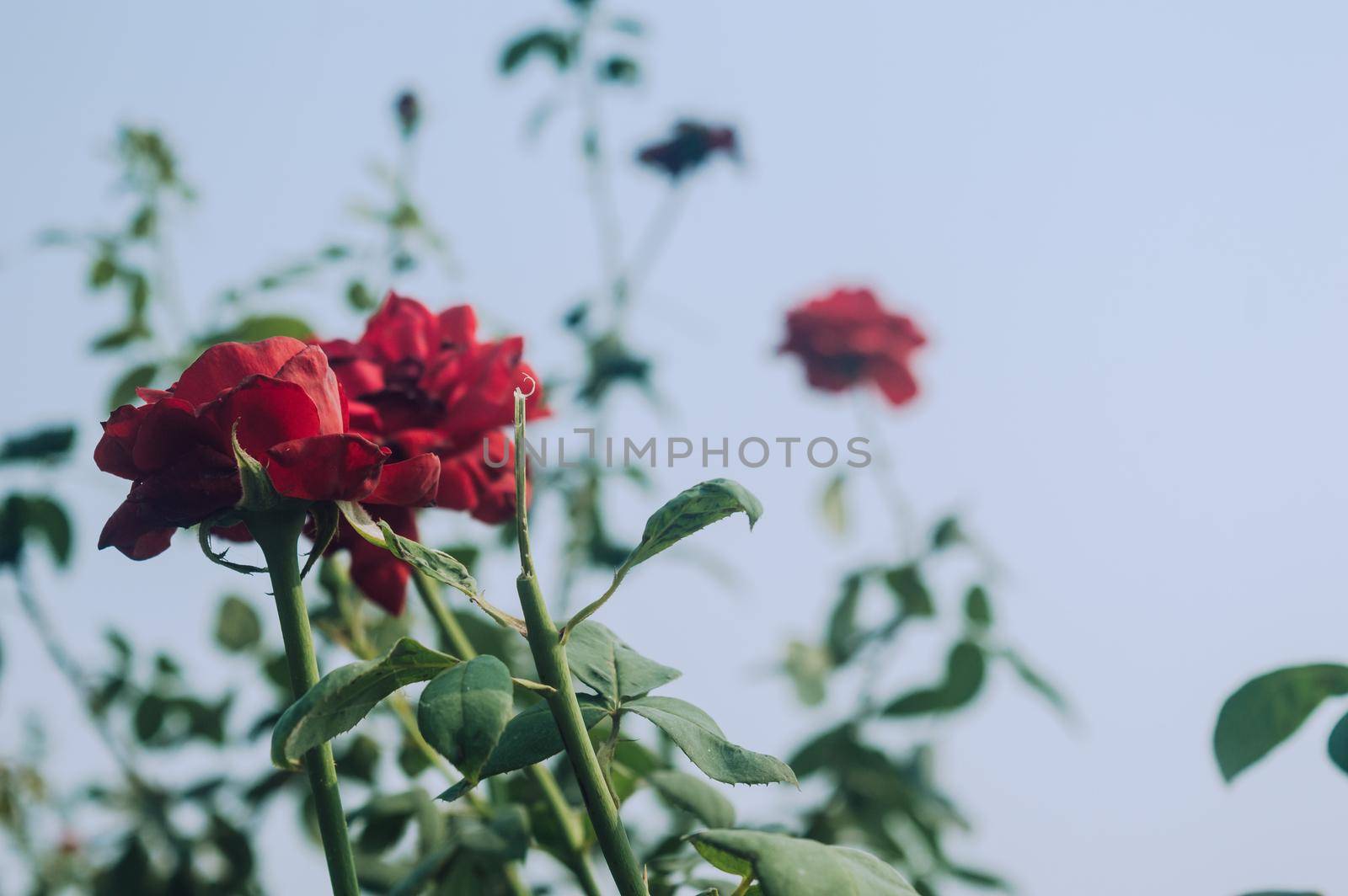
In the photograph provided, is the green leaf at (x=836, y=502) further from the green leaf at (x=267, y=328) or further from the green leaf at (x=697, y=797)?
the green leaf at (x=697, y=797)

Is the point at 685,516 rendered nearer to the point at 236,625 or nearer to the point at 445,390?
the point at 445,390

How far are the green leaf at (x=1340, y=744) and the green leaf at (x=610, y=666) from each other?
1.00ft

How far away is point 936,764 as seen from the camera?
5.50ft

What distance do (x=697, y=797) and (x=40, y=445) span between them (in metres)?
1.02

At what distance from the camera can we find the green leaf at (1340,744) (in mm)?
527

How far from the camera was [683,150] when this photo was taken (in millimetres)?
2061

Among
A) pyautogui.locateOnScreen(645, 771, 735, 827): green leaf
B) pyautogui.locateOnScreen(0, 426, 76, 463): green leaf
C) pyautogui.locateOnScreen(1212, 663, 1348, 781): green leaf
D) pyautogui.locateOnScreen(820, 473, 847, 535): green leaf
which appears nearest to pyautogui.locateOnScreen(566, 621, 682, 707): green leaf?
pyautogui.locateOnScreen(645, 771, 735, 827): green leaf

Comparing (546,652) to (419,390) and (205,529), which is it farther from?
(419,390)

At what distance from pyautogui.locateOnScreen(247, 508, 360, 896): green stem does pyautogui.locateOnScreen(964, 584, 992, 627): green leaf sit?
1.19m

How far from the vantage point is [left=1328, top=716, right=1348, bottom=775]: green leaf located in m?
0.53

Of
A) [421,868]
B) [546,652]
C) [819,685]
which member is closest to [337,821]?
[546,652]

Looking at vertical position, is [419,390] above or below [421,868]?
above

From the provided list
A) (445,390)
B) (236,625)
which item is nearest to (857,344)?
(236,625)

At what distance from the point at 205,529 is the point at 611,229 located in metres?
1.50
